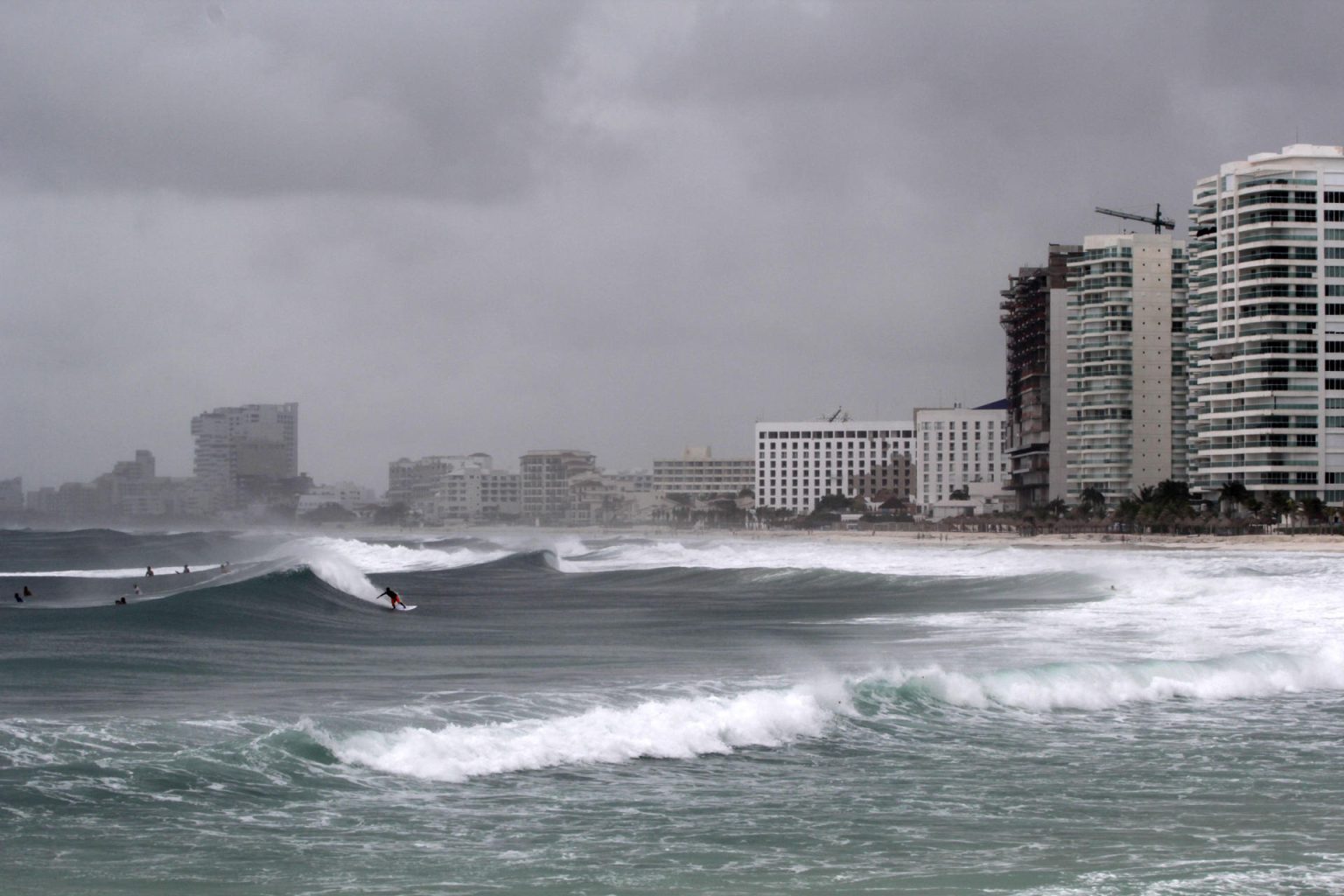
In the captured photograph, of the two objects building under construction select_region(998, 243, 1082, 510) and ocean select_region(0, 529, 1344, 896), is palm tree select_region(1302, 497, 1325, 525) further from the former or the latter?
ocean select_region(0, 529, 1344, 896)

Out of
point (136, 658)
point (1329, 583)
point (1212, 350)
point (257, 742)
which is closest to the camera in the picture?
point (257, 742)

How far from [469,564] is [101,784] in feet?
245

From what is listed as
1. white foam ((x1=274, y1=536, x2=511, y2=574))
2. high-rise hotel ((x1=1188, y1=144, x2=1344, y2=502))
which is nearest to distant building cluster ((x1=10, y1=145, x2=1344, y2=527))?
high-rise hotel ((x1=1188, y1=144, x2=1344, y2=502))

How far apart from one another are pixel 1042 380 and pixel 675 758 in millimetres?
141838

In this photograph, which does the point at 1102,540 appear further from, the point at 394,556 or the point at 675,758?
the point at 675,758

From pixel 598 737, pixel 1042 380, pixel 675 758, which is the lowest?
pixel 675 758

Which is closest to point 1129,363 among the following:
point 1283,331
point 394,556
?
point 1283,331

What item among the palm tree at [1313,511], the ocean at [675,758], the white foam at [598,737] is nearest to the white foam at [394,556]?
the ocean at [675,758]

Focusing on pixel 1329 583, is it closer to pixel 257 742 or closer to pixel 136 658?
pixel 136 658

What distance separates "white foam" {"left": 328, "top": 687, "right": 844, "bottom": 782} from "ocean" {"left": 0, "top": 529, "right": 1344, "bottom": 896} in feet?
0.17

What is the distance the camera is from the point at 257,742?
15992mm

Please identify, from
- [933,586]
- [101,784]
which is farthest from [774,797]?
[933,586]

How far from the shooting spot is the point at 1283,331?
11556 cm

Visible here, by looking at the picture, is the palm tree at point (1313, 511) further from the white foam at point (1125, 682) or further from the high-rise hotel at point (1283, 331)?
the white foam at point (1125, 682)
